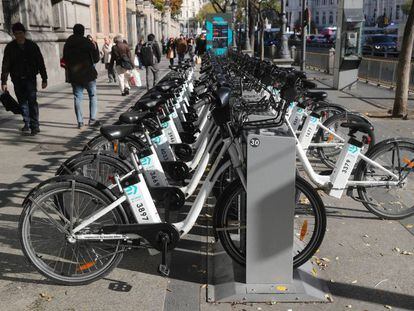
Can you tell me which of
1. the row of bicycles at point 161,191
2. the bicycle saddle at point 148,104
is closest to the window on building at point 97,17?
the bicycle saddle at point 148,104

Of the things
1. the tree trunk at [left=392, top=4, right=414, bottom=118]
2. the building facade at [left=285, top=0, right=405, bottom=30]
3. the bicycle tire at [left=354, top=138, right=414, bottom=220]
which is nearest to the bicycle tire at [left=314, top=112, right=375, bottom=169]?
the bicycle tire at [left=354, top=138, right=414, bottom=220]

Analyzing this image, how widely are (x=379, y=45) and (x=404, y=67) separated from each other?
104 feet

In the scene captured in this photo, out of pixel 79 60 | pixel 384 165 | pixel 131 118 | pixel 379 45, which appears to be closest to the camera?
pixel 131 118

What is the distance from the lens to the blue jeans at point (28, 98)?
8.25 meters

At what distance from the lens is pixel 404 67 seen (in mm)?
9898

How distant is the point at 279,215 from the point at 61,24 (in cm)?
1628

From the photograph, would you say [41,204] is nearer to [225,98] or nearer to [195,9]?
[225,98]

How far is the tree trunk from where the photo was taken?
9.73m

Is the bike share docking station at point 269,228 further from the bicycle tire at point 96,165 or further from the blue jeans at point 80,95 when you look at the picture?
the blue jeans at point 80,95

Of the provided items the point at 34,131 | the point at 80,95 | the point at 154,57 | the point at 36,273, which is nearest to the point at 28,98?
the point at 34,131

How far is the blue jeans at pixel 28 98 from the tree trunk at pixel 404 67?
691cm

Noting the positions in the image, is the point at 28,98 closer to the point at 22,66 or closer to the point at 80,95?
the point at 22,66

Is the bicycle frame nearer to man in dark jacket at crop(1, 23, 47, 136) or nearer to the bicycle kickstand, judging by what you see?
the bicycle kickstand

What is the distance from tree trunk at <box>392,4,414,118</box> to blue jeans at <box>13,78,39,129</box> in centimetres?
691
